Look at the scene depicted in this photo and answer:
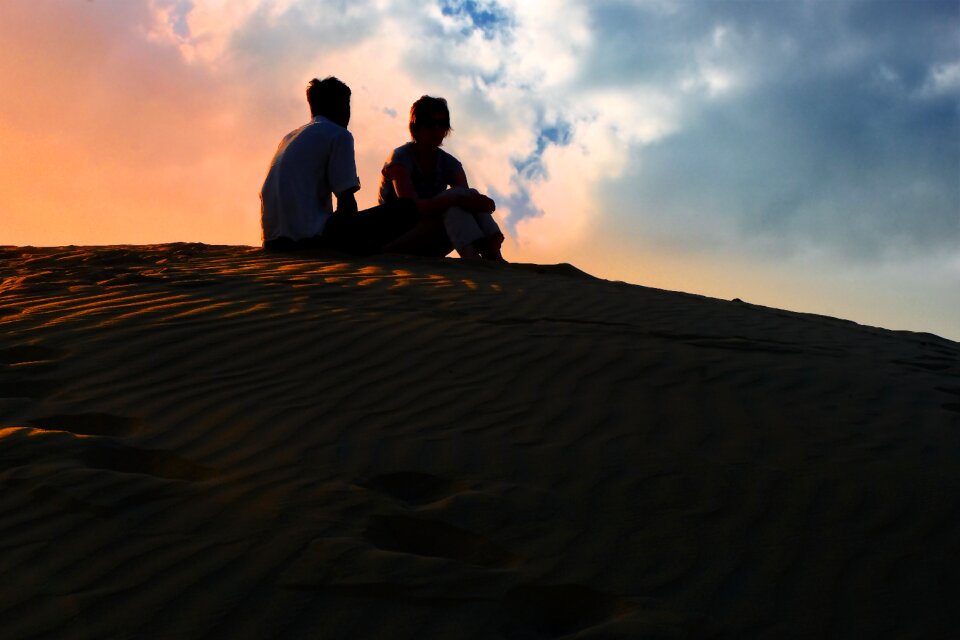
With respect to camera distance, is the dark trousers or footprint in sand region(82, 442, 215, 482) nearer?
footprint in sand region(82, 442, 215, 482)

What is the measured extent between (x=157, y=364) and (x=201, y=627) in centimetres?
244

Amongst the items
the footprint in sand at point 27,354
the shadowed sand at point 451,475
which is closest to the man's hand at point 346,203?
the shadowed sand at point 451,475

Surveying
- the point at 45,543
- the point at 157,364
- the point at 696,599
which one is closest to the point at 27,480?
the point at 45,543

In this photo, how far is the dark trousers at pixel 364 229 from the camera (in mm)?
8203

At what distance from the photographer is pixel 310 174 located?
7953 millimetres

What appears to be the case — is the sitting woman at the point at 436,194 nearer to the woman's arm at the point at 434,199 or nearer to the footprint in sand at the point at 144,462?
the woman's arm at the point at 434,199

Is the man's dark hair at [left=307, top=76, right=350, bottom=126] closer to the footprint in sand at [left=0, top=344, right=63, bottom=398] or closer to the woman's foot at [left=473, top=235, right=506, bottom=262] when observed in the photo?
the woman's foot at [left=473, top=235, right=506, bottom=262]

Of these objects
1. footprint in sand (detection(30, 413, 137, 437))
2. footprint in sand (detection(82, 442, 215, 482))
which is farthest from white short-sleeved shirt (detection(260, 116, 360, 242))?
footprint in sand (detection(82, 442, 215, 482))

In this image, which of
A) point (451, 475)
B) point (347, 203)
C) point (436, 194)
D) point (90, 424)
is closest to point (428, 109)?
point (436, 194)

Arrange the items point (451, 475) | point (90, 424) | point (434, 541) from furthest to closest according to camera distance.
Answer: point (90, 424) → point (451, 475) → point (434, 541)

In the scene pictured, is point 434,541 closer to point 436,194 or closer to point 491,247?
point 491,247

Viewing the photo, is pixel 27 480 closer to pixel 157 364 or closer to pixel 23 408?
pixel 23 408

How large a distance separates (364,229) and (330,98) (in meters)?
1.09

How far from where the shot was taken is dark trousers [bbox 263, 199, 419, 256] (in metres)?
8.20
